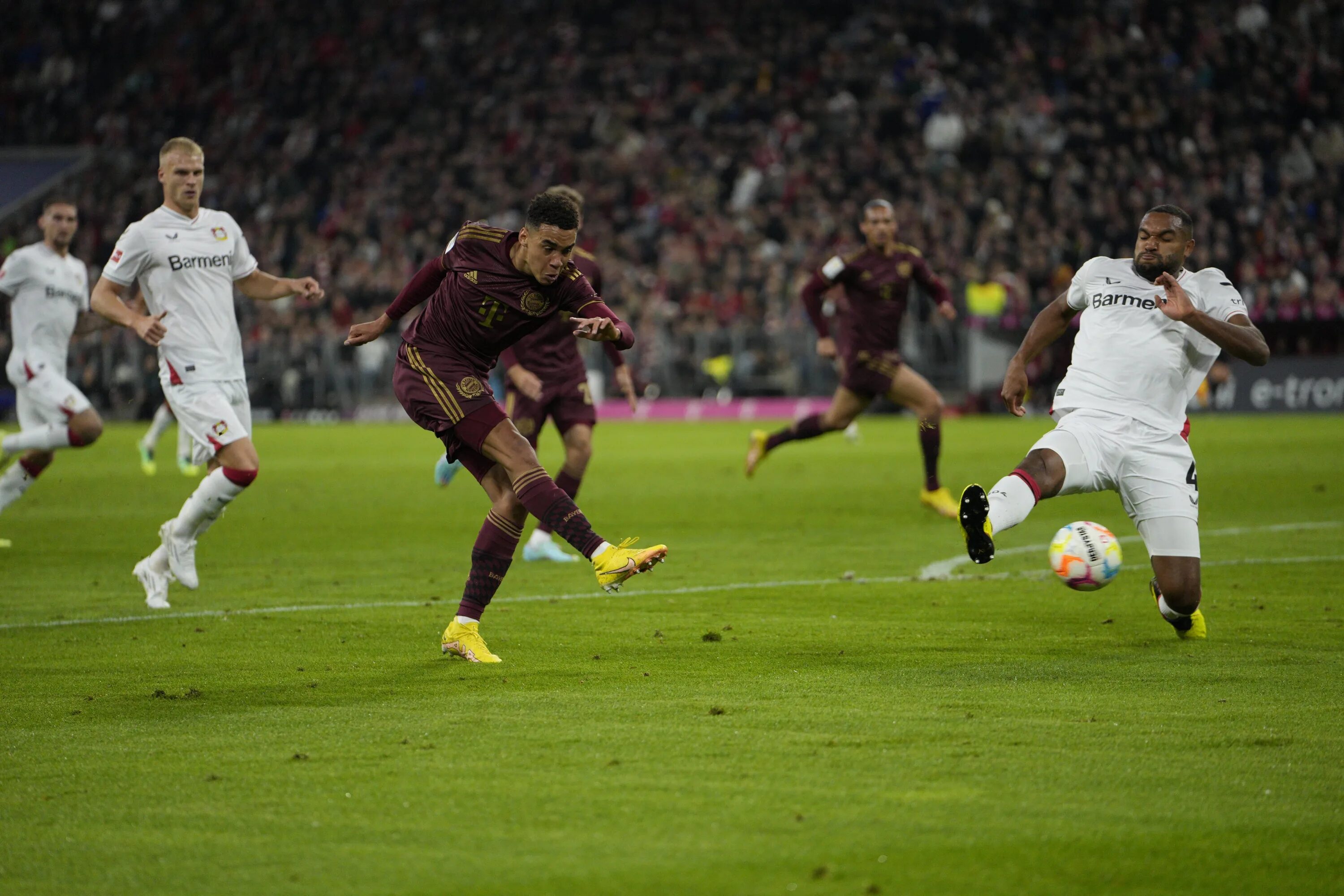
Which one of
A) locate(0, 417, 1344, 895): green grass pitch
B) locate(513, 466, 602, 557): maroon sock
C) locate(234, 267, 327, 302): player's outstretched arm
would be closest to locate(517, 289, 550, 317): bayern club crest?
locate(513, 466, 602, 557): maroon sock

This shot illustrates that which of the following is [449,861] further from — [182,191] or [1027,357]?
[182,191]

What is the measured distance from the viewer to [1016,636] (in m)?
7.67

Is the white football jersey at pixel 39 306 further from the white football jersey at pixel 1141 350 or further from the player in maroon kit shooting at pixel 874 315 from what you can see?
the white football jersey at pixel 1141 350

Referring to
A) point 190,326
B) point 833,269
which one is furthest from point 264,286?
point 833,269

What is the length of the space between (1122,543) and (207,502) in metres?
6.53

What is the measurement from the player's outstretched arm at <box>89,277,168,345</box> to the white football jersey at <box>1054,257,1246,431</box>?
15.5ft

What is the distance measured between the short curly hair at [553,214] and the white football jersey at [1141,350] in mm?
2370

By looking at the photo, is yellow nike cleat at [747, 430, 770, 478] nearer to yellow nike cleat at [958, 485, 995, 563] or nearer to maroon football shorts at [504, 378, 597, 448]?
maroon football shorts at [504, 378, 597, 448]

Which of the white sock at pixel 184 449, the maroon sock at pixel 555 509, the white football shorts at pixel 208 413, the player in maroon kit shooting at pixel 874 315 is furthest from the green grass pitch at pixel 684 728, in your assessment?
the white sock at pixel 184 449

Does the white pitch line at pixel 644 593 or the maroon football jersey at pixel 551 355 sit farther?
the maroon football jersey at pixel 551 355

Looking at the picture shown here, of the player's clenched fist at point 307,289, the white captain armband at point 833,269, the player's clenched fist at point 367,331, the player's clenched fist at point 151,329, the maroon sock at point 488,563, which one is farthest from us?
the white captain armband at point 833,269

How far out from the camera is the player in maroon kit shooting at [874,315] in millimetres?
14445

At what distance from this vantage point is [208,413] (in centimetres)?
924

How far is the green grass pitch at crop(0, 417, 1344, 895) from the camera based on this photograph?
4.11m
